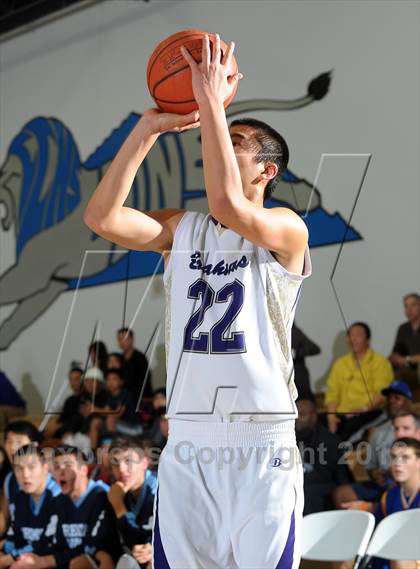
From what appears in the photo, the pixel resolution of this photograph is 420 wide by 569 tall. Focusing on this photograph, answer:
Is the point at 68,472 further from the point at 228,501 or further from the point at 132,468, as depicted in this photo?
the point at 228,501

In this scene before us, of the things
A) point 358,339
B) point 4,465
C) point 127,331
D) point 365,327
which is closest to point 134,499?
point 4,465

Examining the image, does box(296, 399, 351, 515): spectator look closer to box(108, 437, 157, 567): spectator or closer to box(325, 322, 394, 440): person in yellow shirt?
box(325, 322, 394, 440): person in yellow shirt

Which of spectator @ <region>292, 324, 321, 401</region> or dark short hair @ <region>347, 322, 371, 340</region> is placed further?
spectator @ <region>292, 324, 321, 401</region>

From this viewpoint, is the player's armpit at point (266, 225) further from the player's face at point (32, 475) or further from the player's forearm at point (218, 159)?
the player's face at point (32, 475)

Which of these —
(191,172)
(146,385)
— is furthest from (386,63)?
(146,385)

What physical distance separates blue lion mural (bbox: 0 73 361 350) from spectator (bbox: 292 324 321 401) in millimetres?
1683

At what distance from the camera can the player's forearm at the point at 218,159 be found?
262 cm

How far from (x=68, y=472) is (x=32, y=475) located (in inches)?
11.2

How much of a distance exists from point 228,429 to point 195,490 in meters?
0.23

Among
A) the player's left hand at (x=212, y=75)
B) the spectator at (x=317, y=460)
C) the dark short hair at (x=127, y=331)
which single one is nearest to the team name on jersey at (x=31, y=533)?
the spectator at (x=317, y=460)

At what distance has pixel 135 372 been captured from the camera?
999 centimetres

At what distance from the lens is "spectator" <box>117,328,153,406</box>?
9812 millimetres

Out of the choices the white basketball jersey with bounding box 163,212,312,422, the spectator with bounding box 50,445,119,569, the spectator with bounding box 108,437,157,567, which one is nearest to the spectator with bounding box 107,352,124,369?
the spectator with bounding box 50,445,119,569

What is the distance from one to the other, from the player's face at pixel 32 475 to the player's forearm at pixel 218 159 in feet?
14.6
